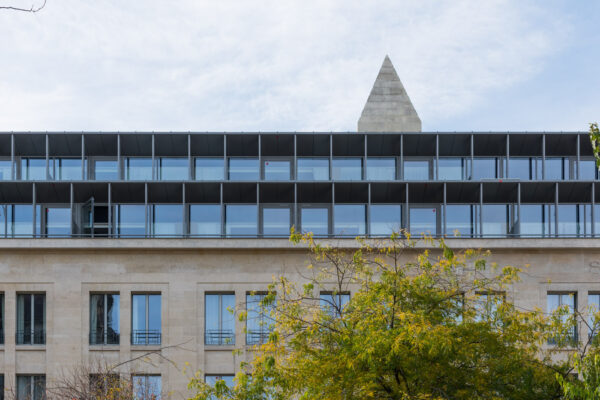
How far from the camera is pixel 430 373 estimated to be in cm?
1593

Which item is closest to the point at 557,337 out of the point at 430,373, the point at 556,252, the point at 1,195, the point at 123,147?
the point at 430,373

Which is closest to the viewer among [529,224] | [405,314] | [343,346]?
[405,314]

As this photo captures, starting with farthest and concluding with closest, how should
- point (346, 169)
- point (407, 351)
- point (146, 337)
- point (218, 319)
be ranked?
point (346, 169) < point (218, 319) < point (146, 337) < point (407, 351)

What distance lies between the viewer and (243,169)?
34125 millimetres

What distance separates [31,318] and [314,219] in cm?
1347

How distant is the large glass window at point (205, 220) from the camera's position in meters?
33.1

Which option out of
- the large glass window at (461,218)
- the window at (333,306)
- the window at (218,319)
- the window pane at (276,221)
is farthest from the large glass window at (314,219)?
the large glass window at (461,218)

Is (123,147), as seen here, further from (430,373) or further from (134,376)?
(430,373)

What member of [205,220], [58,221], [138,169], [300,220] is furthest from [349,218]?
[58,221]

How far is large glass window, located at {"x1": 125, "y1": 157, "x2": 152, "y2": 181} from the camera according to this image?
1321 inches

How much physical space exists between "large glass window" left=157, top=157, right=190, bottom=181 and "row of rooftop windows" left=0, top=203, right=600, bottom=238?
4.31 feet

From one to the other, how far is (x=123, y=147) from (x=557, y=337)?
883 inches

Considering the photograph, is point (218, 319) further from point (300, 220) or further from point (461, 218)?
point (461, 218)

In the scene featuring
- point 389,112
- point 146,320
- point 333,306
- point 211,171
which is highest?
point 389,112
